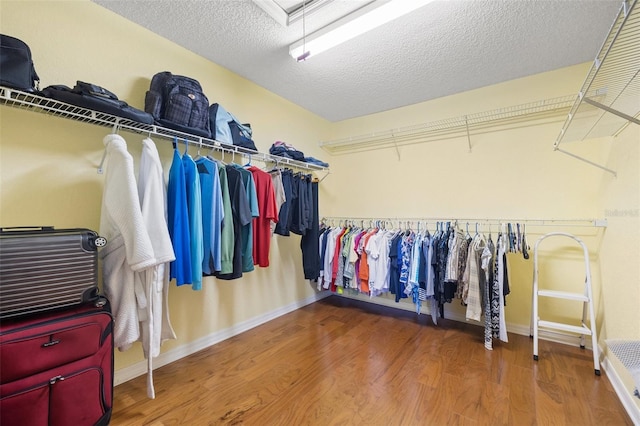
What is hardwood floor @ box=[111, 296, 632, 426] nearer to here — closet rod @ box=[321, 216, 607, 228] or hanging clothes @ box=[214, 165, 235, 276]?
hanging clothes @ box=[214, 165, 235, 276]

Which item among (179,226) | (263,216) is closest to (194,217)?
(179,226)

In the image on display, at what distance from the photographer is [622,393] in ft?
5.45

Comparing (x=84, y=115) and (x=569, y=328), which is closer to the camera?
(x=84, y=115)

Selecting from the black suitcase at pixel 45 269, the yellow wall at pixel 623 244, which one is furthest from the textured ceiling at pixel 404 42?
the black suitcase at pixel 45 269

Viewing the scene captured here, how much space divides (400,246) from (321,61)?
6.69 ft

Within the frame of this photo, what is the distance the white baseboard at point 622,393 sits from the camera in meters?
1.48

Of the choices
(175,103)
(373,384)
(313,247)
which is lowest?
(373,384)

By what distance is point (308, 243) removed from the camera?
10.3 ft

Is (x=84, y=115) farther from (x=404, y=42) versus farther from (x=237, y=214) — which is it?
(x=404, y=42)

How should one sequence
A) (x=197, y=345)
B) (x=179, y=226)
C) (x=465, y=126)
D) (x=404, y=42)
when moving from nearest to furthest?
1. (x=179, y=226)
2. (x=404, y=42)
3. (x=197, y=345)
4. (x=465, y=126)

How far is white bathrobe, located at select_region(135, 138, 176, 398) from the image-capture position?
5.03 ft

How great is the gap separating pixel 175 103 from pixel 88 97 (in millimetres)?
538

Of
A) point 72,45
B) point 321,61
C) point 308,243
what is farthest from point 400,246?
point 72,45

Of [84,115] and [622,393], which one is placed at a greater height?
[84,115]
